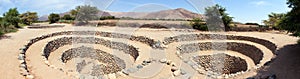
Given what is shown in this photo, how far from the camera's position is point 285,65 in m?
13.8

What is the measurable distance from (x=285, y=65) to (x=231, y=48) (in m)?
8.08

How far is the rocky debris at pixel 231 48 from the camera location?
63.4ft

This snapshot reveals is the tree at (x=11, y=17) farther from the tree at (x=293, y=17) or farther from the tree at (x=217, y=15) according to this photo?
the tree at (x=293, y=17)

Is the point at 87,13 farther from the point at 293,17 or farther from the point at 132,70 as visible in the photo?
the point at 293,17

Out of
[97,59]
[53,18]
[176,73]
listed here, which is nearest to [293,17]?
[176,73]

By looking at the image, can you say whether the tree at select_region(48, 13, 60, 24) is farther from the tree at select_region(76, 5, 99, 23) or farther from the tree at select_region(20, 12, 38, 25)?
the tree at select_region(76, 5, 99, 23)

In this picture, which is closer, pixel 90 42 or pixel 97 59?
pixel 97 59

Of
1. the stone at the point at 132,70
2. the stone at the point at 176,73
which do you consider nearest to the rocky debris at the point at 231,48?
the stone at the point at 176,73

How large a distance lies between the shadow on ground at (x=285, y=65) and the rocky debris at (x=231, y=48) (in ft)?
7.31

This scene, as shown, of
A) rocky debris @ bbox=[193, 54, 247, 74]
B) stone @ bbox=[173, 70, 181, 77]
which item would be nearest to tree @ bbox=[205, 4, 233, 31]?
rocky debris @ bbox=[193, 54, 247, 74]

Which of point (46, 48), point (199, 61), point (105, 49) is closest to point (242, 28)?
point (199, 61)

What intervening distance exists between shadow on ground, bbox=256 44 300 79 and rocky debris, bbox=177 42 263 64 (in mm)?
2229

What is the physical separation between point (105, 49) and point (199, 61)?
6.34 meters

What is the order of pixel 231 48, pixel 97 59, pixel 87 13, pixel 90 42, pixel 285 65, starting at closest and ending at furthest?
pixel 285 65 < pixel 97 59 < pixel 231 48 < pixel 90 42 < pixel 87 13
